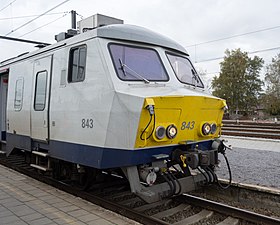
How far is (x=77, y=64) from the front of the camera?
574cm

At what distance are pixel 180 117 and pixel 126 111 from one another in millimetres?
1015

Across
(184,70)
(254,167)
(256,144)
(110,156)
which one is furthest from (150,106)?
(256,144)

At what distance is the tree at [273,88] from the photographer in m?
47.8

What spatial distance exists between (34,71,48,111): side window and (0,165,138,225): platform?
69.2 inches

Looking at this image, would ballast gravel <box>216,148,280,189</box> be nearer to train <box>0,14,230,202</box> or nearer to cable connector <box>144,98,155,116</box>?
train <box>0,14,230,202</box>

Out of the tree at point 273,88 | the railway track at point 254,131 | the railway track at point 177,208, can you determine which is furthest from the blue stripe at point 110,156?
the tree at point 273,88

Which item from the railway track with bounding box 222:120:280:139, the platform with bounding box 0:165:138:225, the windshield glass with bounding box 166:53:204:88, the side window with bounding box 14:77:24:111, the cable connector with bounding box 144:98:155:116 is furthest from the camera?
the railway track with bounding box 222:120:280:139

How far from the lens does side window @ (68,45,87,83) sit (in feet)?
18.3

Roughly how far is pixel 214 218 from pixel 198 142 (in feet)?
4.46

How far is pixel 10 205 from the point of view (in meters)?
5.38

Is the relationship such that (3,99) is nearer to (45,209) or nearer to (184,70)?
(45,209)

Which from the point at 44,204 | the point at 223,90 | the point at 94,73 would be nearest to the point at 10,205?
the point at 44,204

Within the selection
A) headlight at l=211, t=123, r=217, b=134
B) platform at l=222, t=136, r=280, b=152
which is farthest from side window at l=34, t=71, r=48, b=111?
platform at l=222, t=136, r=280, b=152

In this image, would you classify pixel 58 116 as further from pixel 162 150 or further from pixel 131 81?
pixel 162 150
